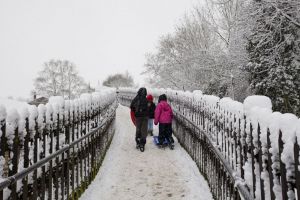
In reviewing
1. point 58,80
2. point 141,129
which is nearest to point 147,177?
point 141,129

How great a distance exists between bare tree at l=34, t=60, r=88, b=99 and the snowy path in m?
62.1

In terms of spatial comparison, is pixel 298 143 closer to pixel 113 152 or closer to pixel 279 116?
pixel 279 116

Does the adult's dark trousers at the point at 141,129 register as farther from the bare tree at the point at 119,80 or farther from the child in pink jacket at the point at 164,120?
the bare tree at the point at 119,80

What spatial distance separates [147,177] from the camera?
703 centimetres

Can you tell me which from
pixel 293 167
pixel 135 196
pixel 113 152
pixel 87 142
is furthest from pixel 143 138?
pixel 293 167

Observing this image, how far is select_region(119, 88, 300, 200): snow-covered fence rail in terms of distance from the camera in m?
2.35

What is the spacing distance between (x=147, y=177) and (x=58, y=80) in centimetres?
6739

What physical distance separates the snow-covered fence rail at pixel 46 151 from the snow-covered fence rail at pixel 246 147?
2148mm

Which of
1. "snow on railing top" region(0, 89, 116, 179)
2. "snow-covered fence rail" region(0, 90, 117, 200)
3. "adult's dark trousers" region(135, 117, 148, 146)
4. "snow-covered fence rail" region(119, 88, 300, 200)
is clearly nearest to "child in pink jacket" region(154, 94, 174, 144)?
"adult's dark trousers" region(135, 117, 148, 146)

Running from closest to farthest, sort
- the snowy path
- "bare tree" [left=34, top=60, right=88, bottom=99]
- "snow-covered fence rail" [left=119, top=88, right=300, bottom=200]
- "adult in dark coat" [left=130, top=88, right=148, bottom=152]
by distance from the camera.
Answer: "snow-covered fence rail" [left=119, top=88, right=300, bottom=200] < the snowy path < "adult in dark coat" [left=130, top=88, right=148, bottom=152] < "bare tree" [left=34, top=60, right=88, bottom=99]

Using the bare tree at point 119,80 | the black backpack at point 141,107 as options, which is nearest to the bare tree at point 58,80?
the bare tree at point 119,80

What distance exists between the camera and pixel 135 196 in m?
5.89

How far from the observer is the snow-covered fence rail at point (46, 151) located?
3166 mm

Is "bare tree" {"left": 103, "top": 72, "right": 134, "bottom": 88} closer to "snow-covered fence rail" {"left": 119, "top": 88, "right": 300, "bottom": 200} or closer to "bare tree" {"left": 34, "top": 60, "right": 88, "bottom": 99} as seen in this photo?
"bare tree" {"left": 34, "top": 60, "right": 88, "bottom": 99}
